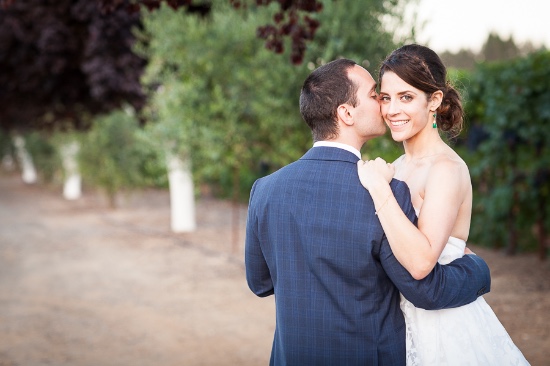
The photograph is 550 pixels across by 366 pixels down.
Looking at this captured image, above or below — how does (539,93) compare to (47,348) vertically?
above

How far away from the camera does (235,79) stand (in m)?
10.6

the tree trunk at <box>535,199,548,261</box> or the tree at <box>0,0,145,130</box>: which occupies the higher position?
the tree at <box>0,0,145,130</box>

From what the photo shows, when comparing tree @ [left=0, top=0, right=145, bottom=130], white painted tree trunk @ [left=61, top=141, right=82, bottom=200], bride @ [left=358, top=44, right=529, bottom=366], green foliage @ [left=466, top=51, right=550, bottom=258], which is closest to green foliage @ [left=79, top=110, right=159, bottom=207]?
white painted tree trunk @ [left=61, top=141, right=82, bottom=200]

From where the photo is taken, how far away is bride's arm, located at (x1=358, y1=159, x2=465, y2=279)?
7.38 feet

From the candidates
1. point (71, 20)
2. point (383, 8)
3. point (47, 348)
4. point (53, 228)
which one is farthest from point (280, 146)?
point (53, 228)

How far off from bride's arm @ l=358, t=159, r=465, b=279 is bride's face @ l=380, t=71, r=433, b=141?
213 mm

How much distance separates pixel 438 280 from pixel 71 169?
2233cm

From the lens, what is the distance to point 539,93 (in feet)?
31.7

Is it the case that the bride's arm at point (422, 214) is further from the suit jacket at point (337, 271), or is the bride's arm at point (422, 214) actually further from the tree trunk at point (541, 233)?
the tree trunk at point (541, 233)

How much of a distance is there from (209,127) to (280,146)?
1521 millimetres

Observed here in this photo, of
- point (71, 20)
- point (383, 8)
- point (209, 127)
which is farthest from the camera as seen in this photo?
point (71, 20)

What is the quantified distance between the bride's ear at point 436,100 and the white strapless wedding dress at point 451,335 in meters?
0.54

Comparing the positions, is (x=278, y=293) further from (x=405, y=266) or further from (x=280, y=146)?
(x=280, y=146)

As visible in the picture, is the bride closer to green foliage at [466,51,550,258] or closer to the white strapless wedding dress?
the white strapless wedding dress
